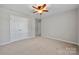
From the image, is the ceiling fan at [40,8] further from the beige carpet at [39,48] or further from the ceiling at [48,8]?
the beige carpet at [39,48]

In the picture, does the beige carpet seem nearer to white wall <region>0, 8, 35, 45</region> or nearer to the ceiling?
white wall <region>0, 8, 35, 45</region>

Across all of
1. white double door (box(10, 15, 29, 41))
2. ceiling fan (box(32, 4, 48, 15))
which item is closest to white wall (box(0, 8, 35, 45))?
white double door (box(10, 15, 29, 41))

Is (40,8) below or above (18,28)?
above

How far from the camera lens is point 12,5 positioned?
1.36m

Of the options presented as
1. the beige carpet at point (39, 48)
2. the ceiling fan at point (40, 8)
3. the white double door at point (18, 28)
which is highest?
the ceiling fan at point (40, 8)

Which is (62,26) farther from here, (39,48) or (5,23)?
(5,23)

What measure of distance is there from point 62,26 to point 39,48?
547mm

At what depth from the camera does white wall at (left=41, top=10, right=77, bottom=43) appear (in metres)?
1.39

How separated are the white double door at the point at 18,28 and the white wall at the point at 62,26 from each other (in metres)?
0.32

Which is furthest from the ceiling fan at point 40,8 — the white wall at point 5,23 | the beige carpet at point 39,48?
the beige carpet at point 39,48

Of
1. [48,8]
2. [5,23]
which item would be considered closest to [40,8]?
[48,8]

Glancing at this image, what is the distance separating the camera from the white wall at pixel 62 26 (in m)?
1.39

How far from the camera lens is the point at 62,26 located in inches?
57.0
